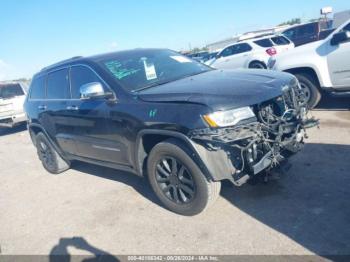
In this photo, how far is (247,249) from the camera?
298 centimetres

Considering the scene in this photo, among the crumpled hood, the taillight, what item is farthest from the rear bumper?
the taillight

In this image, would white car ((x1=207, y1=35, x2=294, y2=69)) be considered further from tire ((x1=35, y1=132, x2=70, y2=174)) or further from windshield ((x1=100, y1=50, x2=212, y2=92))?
tire ((x1=35, y1=132, x2=70, y2=174))

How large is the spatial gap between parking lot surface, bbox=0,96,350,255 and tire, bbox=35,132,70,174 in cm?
47

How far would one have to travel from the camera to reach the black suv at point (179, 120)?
311 centimetres

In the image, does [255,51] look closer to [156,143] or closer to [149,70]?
[149,70]

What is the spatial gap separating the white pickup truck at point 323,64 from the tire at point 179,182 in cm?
414

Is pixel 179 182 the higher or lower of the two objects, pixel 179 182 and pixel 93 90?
the lower

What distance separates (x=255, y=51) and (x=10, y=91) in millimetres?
8905

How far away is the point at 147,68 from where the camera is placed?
14.1ft

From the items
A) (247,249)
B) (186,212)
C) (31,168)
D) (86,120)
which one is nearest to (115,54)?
(86,120)

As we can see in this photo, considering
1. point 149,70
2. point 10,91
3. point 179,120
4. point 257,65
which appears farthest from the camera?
point 257,65

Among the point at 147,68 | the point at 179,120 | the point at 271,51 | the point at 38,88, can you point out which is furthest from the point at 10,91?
the point at 179,120

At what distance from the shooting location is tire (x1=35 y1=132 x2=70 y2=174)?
585 cm

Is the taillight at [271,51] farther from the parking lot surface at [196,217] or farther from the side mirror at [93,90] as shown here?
the side mirror at [93,90]
